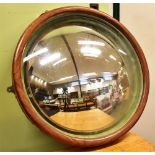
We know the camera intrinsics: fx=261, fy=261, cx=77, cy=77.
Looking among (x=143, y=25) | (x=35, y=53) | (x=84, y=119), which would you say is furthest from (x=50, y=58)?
(x=143, y=25)

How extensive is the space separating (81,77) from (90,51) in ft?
0.24

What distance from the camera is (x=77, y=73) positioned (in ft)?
2.12

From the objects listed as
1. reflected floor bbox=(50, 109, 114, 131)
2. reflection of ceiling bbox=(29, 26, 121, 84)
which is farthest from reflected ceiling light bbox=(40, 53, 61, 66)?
reflected floor bbox=(50, 109, 114, 131)

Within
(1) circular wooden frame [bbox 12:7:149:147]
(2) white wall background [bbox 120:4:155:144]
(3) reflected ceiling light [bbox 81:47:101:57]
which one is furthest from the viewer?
(2) white wall background [bbox 120:4:155:144]

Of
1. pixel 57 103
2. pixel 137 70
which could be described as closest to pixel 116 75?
pixel 137 70

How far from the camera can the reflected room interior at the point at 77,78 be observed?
0.61 meters

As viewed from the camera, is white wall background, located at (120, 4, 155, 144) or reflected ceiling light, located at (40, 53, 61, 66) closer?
reflected ceiling light, located at (40, 53, 61, 66)

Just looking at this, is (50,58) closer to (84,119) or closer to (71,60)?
(71,60)

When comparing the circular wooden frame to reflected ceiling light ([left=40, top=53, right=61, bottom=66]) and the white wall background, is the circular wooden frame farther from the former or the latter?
the white wall background

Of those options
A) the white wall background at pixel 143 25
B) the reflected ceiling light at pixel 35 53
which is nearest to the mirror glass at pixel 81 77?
the reflected ceiling light at pixel 35 53

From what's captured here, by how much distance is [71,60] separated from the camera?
0.65m

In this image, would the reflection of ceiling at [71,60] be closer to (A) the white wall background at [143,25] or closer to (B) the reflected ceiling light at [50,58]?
(B) the reflected ceiling light at [50,58]

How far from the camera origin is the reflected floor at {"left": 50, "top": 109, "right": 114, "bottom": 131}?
624 millimetres

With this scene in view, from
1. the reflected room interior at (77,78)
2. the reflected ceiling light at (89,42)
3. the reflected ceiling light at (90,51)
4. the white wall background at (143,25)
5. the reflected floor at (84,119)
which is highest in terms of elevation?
the white wall background at (143,25)
